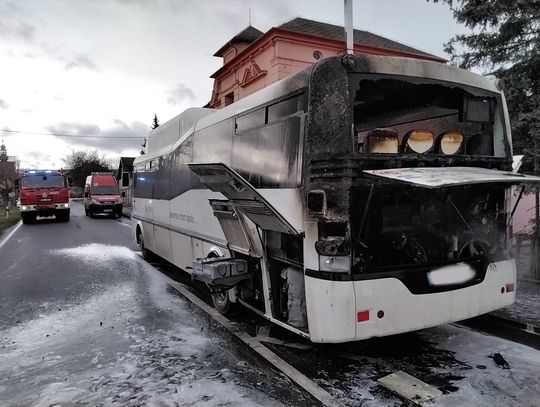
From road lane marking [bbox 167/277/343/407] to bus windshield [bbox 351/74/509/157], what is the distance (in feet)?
7.05

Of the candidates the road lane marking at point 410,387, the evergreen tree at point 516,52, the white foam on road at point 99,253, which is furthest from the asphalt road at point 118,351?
the evergreen tree at point 516,52

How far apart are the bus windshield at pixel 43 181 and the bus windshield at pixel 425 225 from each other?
23.9m

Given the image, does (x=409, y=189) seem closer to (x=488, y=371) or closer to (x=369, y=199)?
(x=369, y=199)

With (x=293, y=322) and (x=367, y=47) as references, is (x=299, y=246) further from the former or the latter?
(x=367, y=47)

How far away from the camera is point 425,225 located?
419 cm

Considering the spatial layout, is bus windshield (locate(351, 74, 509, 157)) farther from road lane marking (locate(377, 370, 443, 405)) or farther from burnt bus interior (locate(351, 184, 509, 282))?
road lane marking (locate(377, 370, 443, 405))

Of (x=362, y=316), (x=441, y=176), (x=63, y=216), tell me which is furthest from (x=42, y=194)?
(x=441, y=176)

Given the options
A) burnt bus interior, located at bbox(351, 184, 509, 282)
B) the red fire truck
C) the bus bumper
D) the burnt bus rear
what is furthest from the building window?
the bus bumper

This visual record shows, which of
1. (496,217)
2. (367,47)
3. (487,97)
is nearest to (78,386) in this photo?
(496,217)

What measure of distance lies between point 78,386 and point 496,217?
446 cm

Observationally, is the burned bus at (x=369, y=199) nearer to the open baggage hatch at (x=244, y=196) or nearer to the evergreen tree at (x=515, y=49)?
the open baggage hatch at (x=244, y=196)

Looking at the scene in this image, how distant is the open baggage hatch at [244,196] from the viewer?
4.09m

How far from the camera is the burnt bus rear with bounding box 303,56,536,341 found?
3.83m

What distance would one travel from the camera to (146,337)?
533cm
